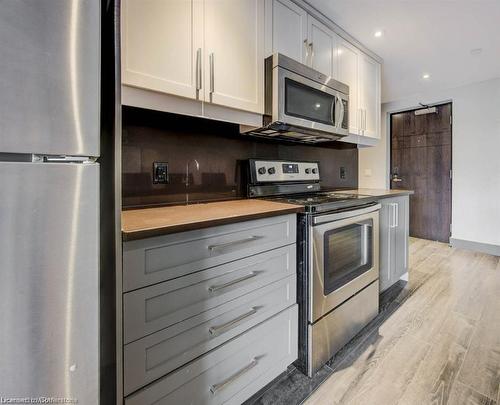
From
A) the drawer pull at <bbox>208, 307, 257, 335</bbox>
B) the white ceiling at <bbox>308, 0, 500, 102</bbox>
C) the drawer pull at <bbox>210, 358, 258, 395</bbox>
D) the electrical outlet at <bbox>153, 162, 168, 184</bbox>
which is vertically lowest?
the drawer pull at <bbox>210, 358, 258, 395</bbox>

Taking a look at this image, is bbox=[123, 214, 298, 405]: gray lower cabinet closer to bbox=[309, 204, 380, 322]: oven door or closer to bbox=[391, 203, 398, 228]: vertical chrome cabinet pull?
bbox=[309, 204, 380, 322]: oven door

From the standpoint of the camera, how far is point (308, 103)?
172 centimetres

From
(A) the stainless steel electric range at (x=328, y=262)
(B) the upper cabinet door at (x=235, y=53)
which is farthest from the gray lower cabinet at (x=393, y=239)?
(B) the upper cabinet door at (x=235, y=53)

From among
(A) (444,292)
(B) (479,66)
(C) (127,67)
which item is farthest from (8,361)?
(B) (479,66)

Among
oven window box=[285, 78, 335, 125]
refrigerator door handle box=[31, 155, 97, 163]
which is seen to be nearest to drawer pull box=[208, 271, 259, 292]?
refrigerator door handle box=[31, 155, 97, 163]

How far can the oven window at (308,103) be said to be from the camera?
5.27ft

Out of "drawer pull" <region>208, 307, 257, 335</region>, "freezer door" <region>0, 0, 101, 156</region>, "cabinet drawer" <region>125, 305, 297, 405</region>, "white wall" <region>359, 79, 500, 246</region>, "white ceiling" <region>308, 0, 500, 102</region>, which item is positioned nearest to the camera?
"freezer door" <region>0, 0, 101, 156</region>

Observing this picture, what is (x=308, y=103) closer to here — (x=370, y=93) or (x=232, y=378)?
(x=370, y=93)

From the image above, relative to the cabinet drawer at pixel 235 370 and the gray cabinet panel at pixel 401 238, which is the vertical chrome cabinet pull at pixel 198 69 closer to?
the cabinet drawer at pixel 235 370

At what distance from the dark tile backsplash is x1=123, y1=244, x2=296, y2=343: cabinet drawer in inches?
24.5

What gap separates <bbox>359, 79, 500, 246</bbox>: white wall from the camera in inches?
133

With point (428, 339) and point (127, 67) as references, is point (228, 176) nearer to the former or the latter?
point (127, 67)

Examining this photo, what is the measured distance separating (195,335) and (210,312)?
0.09 m

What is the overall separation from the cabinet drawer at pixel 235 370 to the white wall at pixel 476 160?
3.65 meters
